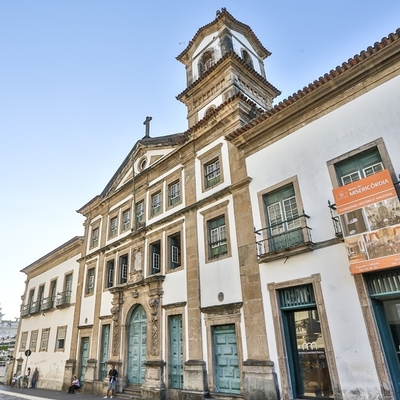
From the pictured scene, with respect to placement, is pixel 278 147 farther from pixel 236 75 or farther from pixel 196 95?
pixel 196 95

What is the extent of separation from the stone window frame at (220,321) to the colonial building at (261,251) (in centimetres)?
4

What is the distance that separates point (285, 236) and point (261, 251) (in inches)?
35.4

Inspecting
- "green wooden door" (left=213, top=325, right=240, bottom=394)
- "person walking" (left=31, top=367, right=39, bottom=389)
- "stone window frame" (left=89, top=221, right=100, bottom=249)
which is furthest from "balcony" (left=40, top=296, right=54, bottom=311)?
"green wooden door" (left=213, top=325, right=240, bottom=394)

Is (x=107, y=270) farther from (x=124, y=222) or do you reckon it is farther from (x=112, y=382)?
(x=112, y=382)

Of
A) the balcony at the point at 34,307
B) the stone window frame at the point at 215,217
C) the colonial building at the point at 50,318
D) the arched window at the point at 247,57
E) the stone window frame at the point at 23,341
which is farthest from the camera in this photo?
the stone window frame at the point at 23,341

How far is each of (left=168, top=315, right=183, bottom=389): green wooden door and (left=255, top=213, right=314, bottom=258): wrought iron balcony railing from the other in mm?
4730

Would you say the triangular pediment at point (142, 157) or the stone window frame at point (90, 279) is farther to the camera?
the stone window frame at point (90, 279)

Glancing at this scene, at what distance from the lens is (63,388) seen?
16.5 metres

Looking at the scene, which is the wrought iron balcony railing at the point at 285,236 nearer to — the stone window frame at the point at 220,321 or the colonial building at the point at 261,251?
the colonial building at the point at 261,251

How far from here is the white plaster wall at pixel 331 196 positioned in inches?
297

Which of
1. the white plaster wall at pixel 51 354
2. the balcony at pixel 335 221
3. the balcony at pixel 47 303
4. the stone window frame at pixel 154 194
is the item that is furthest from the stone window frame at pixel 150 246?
the balcony at pixel 47 303

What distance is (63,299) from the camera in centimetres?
1941

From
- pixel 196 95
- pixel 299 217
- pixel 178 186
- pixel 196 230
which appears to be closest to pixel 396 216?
pixel 299 217

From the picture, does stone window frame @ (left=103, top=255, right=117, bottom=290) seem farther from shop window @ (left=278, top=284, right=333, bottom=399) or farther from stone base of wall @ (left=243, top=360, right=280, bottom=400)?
shop window @ (left=278, top=284, right=333, bottom=399)
